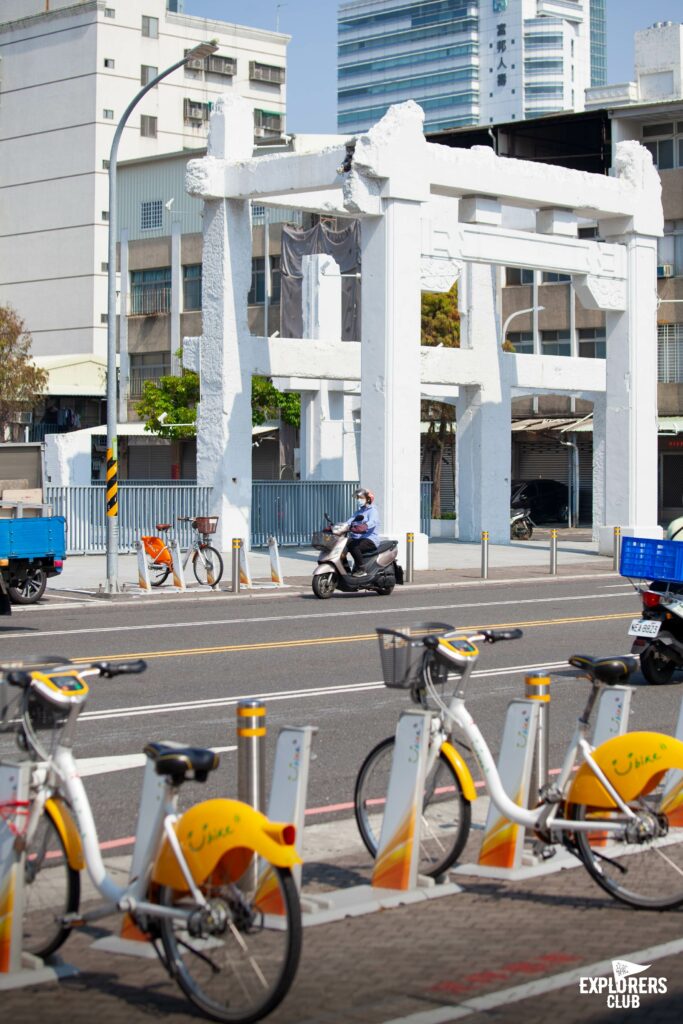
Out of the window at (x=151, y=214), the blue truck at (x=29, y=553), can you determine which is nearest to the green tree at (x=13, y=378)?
the window at (x=151, y=214)

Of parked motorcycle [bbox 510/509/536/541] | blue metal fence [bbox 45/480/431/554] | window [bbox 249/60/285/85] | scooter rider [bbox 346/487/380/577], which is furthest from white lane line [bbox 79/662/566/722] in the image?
window [bbox 249/60/285/85]

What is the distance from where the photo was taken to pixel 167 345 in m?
71.5

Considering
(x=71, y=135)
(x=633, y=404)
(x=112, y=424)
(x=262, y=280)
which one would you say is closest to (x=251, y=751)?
(x=112, y=424)

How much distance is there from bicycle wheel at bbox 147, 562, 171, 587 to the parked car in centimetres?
2897

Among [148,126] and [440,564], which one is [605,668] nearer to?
[440,564]

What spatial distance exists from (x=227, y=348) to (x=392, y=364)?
4.09 m

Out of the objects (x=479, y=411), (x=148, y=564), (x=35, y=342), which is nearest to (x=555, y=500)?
(x=479, y=411)

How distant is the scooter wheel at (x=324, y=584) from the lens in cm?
2400

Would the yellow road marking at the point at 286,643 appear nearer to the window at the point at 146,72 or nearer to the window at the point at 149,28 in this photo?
the window at the point at 146,72

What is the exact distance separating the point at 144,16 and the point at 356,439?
51294 mm

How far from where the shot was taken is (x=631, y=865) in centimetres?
700

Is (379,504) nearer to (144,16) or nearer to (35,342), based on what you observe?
(35,342)

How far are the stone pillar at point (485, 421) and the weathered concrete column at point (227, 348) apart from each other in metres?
7.25

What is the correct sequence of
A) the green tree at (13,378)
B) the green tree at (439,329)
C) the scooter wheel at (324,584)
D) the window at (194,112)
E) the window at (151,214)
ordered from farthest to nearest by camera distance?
the window at (194,112) → the window at (151,214) → the green tree at (13,378) → the green tree at (439,329) → the scooter wheel at (324,584)
